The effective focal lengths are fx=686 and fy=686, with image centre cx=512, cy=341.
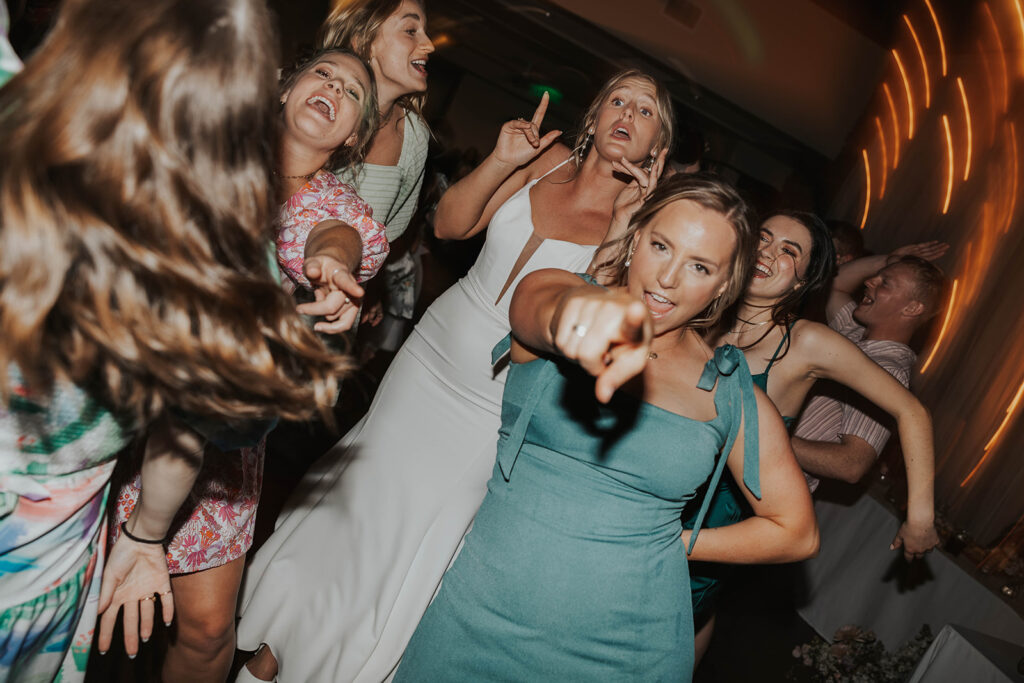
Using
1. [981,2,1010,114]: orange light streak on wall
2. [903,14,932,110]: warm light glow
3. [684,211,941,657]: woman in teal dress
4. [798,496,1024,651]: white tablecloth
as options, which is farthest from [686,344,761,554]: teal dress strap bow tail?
[903,14,932,110]: warm light glow

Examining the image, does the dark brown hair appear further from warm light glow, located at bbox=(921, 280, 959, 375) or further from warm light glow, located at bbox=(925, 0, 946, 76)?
warm light glow, located at bbox=(925, 0, 946, 76)

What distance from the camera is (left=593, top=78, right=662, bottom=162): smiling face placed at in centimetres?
213

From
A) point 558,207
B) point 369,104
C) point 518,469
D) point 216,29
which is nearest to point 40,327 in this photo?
point 216,29

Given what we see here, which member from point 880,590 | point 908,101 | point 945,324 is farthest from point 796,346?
point 908,101

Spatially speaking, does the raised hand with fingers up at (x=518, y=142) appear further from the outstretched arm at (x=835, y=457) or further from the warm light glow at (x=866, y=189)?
the warm light glow at (x=866, y=189)

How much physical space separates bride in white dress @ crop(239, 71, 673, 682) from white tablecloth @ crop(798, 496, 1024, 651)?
7.97 ft

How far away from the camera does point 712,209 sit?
1.46 meters

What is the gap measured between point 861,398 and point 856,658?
1.24 metres

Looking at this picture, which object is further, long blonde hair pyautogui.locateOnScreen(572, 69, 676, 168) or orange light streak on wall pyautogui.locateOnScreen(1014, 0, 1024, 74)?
orange light streak on wall pyautogui.locateOnScreen(1014, 0, 1024, 74)

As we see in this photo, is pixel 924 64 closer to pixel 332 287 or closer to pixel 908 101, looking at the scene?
pixel 908 101

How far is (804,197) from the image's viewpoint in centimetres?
852

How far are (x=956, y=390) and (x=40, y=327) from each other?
4.87 metres

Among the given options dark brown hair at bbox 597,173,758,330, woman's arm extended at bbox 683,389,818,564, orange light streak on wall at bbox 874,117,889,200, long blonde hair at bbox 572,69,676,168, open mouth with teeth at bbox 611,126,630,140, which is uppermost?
orange light streak on wall at bbox 874,117,889,200

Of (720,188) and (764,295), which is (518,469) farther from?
(764,295)
